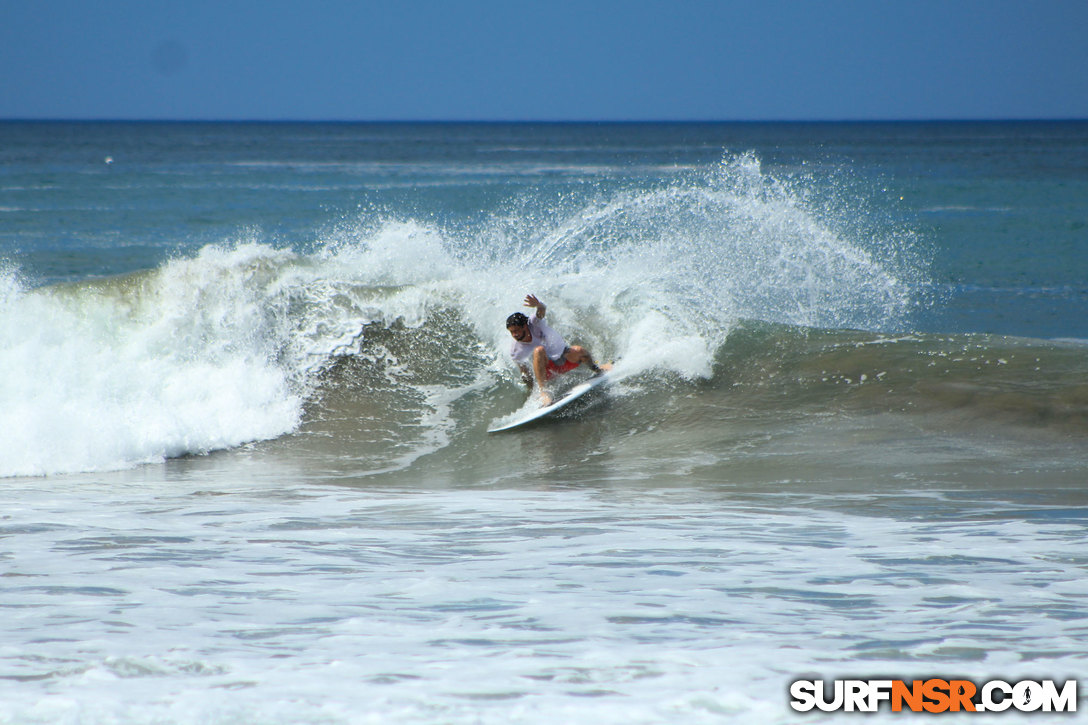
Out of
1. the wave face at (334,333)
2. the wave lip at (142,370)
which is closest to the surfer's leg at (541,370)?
the wave face at (334,333)

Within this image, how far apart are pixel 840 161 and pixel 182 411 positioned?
59801 millimetres

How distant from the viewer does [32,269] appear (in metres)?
21.0

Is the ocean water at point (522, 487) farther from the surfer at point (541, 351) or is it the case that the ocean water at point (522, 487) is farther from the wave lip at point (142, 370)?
the surfer at point (541, 351)

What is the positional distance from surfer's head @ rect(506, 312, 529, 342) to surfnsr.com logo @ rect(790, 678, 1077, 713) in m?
5.68

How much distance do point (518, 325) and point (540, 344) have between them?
0.33 m

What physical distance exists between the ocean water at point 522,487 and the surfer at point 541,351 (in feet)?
1.24

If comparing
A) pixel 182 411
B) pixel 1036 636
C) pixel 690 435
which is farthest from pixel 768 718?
pixel 182 411

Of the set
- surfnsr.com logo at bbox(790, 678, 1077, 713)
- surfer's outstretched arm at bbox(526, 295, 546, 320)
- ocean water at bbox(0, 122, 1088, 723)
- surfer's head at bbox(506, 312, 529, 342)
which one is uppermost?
surfer's outstretched arm at bbox(526, 295, 546, 320)

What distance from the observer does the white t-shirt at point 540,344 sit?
913 cm

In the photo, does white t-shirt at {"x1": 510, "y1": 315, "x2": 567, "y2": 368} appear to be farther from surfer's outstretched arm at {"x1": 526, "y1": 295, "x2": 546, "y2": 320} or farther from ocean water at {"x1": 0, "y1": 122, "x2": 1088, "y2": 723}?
ocean water at {"x1": 0, "y1": 122, "x2": 1088, "y2": 723}

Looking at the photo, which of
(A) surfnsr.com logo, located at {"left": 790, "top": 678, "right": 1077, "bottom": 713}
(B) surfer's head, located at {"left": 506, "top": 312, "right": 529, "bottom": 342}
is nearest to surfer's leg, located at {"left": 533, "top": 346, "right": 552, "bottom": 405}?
(B) surfer's head, located at {"left": 506, "top": 312, "right": 529, "bottom": 342}

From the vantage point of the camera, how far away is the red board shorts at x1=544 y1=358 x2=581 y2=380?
30.4 ft

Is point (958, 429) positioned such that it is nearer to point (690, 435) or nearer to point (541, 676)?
point (690, 435)

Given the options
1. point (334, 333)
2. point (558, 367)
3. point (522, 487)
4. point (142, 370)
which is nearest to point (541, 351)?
point (558, 367)
